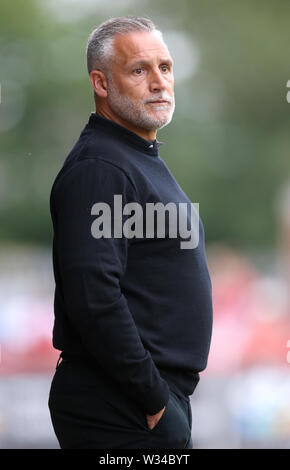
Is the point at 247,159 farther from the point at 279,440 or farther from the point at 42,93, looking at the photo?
the point at 279,440

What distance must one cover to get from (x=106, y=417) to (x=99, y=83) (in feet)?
2.54

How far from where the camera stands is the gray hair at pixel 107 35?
6.08 feet

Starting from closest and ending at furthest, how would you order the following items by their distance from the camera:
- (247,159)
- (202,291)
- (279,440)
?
(202,291) → (279,440) → (247,159)

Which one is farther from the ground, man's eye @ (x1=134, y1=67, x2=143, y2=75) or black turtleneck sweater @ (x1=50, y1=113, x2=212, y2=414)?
man's eye @ (x1=134, y1=67, x2=143, y2=75)

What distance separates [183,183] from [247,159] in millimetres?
1555

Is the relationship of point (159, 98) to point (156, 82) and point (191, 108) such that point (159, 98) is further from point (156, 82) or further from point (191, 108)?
point (191, 108)

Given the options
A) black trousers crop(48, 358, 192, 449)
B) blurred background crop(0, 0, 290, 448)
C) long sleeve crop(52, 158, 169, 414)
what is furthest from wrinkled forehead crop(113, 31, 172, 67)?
blurred background crop(0, 0, 290, 448)

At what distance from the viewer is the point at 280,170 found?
14.8m

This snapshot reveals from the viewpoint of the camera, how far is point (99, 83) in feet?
6.15

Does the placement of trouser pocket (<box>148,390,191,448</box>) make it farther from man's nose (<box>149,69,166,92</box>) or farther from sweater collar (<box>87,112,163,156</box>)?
man's nose (<box>149,69,166,92</box>)

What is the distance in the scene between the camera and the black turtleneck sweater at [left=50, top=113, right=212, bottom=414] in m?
1.63

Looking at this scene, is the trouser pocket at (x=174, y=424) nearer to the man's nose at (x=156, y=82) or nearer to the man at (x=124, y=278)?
the man at (x=124, y=278)

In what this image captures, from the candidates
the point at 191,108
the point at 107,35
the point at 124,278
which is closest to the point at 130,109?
the point at 107,35

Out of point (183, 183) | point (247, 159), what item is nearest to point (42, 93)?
point (183, 183)
